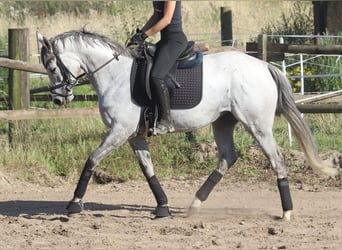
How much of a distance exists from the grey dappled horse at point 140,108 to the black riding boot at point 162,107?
0.13m

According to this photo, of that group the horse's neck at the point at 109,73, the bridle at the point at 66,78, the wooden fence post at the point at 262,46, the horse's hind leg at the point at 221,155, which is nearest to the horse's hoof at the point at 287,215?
the horse's hind leg at the point at 221,155

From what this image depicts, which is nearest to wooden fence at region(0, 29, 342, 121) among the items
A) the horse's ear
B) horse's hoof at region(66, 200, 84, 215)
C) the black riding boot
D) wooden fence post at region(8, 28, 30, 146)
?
wooden fence post at region(8, 28, 30, 146)

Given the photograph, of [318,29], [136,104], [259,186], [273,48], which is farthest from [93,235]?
[318,29]

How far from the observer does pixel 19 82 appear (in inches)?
479

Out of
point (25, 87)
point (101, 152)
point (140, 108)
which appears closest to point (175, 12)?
point (140, 108)

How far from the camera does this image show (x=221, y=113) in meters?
9.15

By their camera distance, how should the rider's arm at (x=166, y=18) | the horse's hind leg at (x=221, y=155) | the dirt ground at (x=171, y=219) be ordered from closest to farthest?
the dirt ground at (x=171, y=219)
the rider's arm at (x=166, y=18)
the horse's hind leg at (x=221, y=155)

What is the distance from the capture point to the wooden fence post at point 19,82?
12.1 metres

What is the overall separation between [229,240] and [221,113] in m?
1.76

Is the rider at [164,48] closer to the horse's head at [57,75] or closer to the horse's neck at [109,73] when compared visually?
the horse's neck at [109,73]

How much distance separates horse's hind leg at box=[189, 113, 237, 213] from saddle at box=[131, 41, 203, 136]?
63 cm

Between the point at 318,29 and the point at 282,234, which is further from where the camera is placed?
the point at 318,29

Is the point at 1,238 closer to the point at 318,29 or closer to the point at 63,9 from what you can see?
the point at 318,29

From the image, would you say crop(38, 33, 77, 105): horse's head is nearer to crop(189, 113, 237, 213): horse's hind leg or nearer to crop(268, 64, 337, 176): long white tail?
crop(189, 113, 237, 213): horse's hind leg
